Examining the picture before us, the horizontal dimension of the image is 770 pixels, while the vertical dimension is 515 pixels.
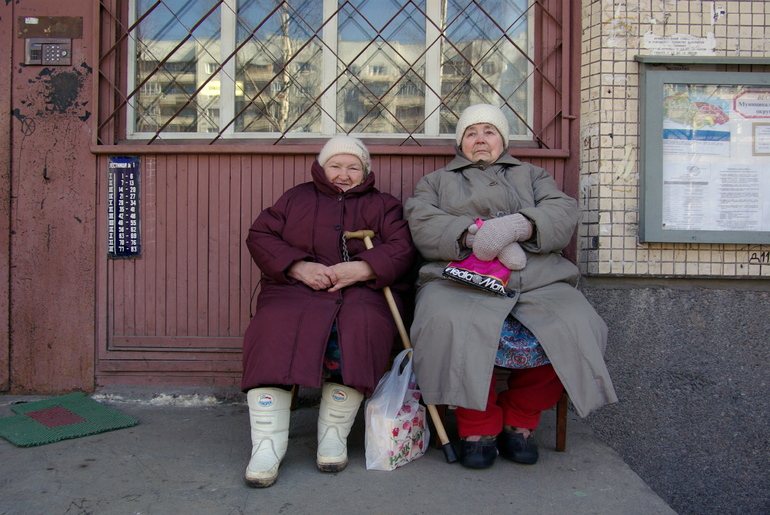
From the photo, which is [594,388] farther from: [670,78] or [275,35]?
[275,35]

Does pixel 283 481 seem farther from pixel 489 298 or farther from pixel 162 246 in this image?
pixel 162 246

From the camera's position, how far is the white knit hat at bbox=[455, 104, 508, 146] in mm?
3027

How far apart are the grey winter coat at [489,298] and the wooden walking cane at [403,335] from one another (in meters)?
0.10

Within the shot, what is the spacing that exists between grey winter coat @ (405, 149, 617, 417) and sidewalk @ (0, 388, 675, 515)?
1.04ft

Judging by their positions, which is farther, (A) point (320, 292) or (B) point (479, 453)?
(A) point (320, 292)

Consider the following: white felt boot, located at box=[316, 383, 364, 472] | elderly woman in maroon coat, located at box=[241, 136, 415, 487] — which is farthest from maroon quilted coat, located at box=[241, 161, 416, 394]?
white felt boot, located at box=[316, 383, 364, 472]

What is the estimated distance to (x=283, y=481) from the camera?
228 centimetres

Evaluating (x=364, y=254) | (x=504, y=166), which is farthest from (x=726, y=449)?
(x=364, y=254)

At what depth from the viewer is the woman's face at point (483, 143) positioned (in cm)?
303

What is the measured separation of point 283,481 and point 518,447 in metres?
1.00

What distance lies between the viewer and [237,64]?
3600 mm

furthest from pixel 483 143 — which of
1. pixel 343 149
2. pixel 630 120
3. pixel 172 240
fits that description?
pixel 172 240

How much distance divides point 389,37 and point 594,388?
2.39m

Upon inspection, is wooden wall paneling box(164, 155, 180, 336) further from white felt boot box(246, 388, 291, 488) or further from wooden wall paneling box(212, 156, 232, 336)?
white felt boot box(246, 388, 291, 488)
